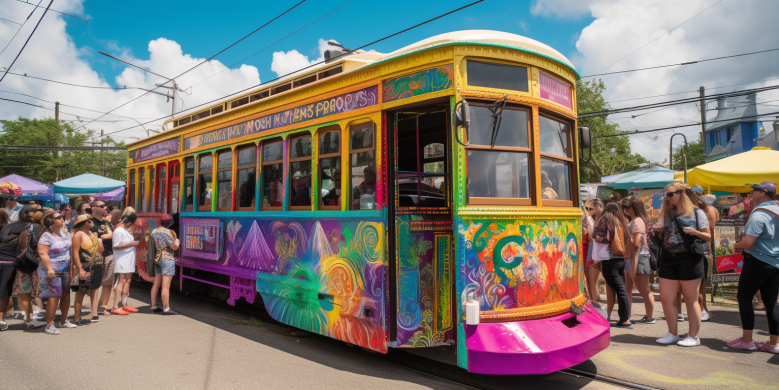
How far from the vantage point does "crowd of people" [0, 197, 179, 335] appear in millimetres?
6113

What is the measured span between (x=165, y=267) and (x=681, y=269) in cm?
724

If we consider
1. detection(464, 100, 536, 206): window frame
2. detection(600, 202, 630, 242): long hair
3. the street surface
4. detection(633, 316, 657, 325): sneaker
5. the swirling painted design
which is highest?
the swirling painted design

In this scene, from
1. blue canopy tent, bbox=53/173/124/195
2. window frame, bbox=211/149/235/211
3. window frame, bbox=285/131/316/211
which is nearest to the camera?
window frame, bbox=285/131/316/211

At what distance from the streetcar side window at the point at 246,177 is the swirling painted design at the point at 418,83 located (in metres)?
2.69

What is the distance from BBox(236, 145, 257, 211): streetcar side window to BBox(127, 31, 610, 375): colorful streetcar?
57 cm

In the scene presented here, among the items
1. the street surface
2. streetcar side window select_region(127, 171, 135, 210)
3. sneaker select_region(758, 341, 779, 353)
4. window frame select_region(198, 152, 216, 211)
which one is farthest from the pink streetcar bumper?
streetcar side window select_region(127, 171, 135, 210)

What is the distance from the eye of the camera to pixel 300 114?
571cm

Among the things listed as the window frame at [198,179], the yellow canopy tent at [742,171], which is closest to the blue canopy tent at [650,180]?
the yellow canopy tent at [742,171]

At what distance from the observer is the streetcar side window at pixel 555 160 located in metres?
4.52

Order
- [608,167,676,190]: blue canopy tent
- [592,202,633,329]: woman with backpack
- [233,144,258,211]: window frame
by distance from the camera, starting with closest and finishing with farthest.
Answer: [592,202,633,329]: woman with backpack
[233,144,258,211]: window frame
[608,167,676,190]: blue canopy tent

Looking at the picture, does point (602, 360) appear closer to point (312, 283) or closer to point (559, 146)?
point (559, 146)

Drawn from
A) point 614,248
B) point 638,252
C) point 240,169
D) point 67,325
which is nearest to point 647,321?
point 638,252

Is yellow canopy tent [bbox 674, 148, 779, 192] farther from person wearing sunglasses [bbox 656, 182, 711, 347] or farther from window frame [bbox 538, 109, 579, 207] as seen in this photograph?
window frame [bbox 538, 109, 579, 207]

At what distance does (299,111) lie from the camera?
575 centimetres
